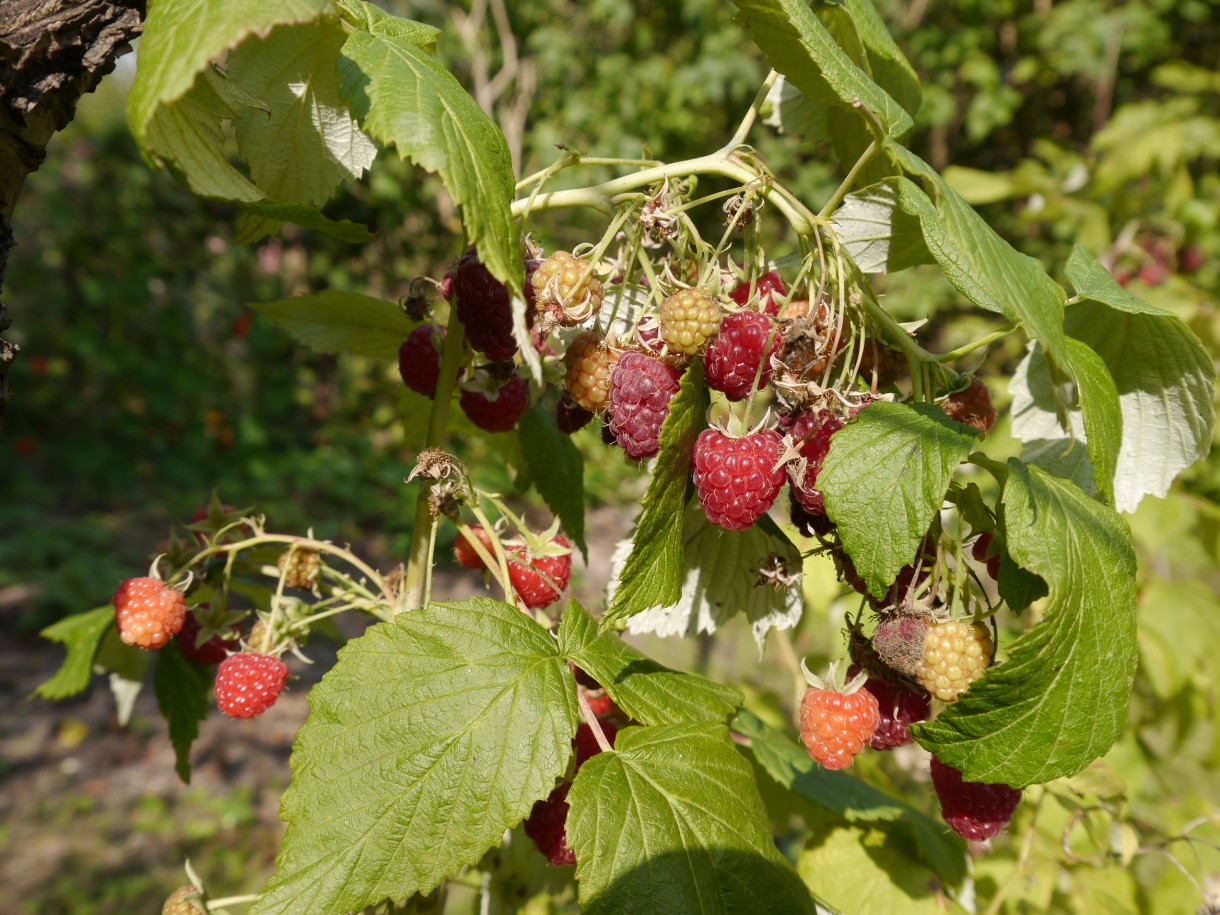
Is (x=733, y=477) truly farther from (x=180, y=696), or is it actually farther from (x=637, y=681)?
(x=180, y=696)

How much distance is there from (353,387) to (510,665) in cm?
635

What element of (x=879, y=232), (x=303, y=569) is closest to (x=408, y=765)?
(x=303, y=569)

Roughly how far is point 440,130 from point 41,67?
362 mm

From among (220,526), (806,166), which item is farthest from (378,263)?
(220,526)

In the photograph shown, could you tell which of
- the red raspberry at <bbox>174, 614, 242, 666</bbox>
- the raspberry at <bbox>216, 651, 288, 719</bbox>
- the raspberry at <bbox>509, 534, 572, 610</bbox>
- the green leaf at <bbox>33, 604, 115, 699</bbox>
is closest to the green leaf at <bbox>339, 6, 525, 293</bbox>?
the raspberry at <bbox>509, 534, 572, 610</bbox>

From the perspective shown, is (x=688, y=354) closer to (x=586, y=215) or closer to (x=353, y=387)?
(x=586, y=215)

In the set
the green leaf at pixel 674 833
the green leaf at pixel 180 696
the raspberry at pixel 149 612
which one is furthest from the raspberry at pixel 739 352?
the green leaf at pixel 180 696

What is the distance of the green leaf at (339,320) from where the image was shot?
1.04m

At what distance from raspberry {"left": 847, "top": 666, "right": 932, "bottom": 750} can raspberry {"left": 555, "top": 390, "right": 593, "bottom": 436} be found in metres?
0.41

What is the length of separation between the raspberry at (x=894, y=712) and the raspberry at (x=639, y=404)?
37 cm

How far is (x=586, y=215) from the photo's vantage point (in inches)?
234

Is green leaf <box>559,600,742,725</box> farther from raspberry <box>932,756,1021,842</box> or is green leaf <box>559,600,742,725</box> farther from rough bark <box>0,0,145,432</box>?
rough bark <box>0,0,145,432</box>

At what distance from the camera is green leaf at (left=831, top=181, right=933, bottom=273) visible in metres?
0.89

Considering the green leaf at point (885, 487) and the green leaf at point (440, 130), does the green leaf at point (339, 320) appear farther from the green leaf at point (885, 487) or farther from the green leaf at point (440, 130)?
the green leaf at point (885, 487)
